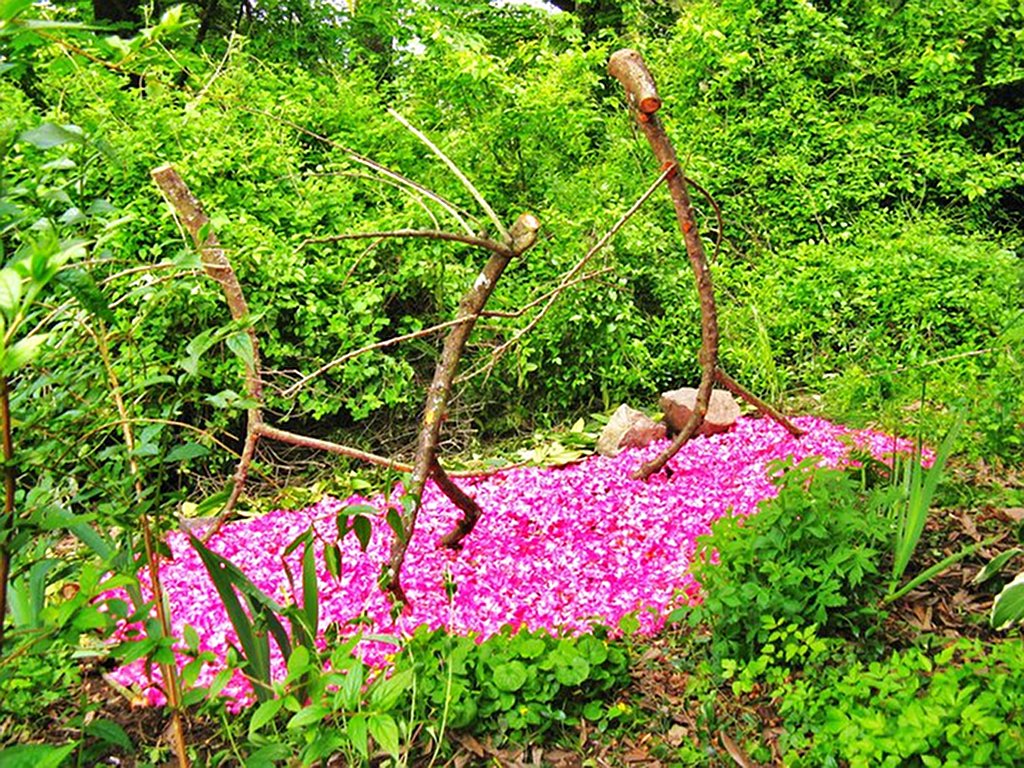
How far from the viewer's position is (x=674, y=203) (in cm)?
371

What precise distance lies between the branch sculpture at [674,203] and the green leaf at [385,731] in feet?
8.13

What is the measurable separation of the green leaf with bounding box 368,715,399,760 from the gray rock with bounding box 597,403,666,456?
3151mm

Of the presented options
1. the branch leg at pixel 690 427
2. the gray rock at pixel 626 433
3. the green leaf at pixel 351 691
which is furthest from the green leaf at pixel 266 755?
the gray rock at pixel 626 433

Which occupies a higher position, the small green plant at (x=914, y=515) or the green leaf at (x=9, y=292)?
the green leaf at (x=9, y=292)

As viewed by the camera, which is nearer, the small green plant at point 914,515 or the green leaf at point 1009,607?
the green leaf at point 1009,607

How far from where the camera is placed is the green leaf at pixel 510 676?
222 centimetres

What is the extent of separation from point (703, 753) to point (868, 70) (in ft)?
22.7

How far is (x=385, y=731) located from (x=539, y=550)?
6.33 feet

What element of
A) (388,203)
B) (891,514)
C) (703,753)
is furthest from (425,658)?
(388,203)

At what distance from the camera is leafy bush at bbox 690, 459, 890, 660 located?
234 cm

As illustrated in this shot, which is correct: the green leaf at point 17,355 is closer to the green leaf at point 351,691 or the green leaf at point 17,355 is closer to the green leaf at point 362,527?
the green leaf at point 351,691

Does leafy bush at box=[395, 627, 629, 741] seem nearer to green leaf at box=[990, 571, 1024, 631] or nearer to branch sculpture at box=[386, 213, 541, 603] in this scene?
branch sculpture at box=[386, 213, 541, 603]

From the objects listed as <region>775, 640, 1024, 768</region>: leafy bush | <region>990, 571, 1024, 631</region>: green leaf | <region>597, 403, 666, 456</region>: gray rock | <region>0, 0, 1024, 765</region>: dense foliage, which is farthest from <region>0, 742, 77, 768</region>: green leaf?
<region>597, 403, 666, 456</region>: gray rock

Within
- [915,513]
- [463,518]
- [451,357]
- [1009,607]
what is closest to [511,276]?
[463,518]
